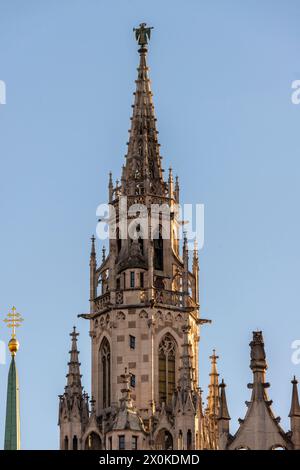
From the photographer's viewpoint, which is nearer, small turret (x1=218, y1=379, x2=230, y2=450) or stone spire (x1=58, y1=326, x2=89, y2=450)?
small turret (x1=218, y1=379, x2=230, y2=450)

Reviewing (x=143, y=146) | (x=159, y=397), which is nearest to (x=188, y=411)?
(x=159, y=397)

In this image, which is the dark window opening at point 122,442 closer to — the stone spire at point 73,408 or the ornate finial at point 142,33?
the stone spire at point 73,408

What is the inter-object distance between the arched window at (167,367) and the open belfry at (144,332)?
49 mm

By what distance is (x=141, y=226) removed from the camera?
149 metres

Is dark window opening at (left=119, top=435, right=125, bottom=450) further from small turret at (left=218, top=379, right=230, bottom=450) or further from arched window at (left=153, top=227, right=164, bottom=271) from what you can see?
arched window at (left=153, top=227, right=164, bottom=271)

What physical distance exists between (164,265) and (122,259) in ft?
7.23

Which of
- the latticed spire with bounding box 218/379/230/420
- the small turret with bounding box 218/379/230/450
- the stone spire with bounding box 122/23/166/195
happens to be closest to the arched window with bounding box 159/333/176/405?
the stone spire with bounding box 122/23/166/195

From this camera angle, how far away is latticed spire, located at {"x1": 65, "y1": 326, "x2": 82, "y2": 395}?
144 metres

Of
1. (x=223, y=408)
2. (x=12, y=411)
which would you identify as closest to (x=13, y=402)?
(x=12, y=411)

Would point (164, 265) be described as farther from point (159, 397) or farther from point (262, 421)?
point (262, 421)

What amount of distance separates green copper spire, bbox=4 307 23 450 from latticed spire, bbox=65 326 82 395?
13.9 feet

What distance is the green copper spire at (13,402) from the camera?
14662 centimetres

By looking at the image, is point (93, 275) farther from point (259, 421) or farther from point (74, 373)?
point (259, 421)

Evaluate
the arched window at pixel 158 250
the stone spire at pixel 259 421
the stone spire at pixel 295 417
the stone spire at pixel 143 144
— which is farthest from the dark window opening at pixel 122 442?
the stone spire at pixel 143 144
